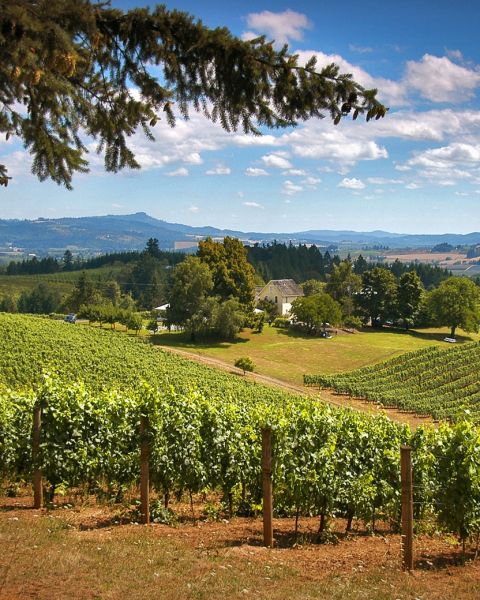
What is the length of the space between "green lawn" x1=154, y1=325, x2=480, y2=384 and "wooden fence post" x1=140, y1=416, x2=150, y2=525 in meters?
42.7

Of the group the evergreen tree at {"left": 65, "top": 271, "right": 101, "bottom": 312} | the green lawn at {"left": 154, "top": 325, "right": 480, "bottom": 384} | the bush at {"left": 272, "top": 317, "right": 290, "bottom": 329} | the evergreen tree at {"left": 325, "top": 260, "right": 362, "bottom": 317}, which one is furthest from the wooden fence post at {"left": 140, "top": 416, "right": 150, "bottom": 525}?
the evergreen tree at {"left": 325, "top": 260, "right": 362, "bottom": 317}

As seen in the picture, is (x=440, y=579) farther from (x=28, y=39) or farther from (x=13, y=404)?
(x=13, y=404)

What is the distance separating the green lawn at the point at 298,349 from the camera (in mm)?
57719

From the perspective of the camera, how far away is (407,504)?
332 inches

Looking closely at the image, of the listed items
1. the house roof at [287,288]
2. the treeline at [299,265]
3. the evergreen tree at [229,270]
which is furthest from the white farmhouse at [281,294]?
the treeline at [299,265]

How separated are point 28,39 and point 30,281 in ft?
524

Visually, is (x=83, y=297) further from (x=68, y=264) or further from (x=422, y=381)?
(x=68, y=264)

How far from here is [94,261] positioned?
19138 centimetres

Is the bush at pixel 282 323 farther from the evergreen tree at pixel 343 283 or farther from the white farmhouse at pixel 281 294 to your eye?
the evergreen tree at pixel 343 283

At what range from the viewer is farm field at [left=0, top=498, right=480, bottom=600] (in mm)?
7133

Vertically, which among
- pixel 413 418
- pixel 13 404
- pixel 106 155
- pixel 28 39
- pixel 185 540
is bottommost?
pixel 413 418

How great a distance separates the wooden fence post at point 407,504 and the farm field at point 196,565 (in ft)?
0.85

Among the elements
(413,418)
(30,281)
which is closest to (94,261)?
(30,281)

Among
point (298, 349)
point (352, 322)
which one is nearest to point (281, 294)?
point (352, 322)
